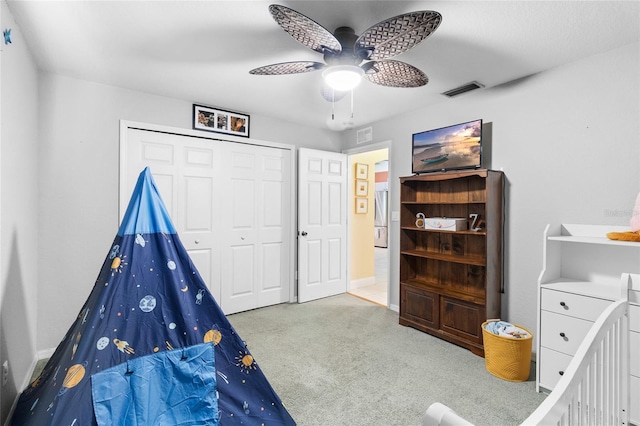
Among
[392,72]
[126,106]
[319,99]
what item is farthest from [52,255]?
[392,72]

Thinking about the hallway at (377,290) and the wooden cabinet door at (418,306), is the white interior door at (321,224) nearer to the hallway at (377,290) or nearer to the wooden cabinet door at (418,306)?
the hallway at (377,290)

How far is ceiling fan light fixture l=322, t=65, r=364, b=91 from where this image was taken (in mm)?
1911

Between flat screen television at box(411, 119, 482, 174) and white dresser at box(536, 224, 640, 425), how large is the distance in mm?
930

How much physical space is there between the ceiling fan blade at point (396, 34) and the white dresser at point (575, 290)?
1711 millimetres

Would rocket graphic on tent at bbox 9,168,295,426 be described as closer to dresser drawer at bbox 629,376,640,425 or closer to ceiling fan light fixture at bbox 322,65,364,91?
ceiling fan light fixture at bbox 322,65,364,91

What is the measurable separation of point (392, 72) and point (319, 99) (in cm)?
130

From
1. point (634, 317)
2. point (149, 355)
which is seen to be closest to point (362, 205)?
point (634, 317)

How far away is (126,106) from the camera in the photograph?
9.80ft

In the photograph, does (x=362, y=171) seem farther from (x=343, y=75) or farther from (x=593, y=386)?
(x=593, y=386)

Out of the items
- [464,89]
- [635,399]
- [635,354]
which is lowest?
[635,399]

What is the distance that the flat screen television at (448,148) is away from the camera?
2867mm

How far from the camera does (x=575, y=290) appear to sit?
2.07m

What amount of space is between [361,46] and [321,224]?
2.75 metres

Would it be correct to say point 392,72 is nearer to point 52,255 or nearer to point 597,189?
point 597,189
